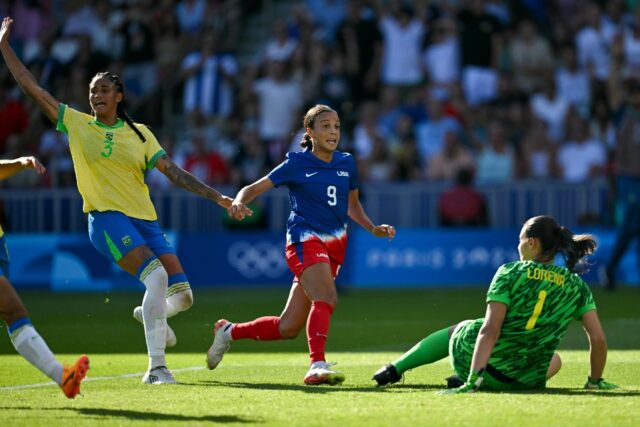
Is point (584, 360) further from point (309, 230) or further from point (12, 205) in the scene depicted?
point (12, 205)

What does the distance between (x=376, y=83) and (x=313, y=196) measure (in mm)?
14454

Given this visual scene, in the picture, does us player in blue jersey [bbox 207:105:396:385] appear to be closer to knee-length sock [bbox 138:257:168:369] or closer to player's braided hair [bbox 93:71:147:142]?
knee-length sock [bbox 138:257:168:369]

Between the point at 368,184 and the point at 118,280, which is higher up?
the point at 368,184

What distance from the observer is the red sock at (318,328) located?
985 cm

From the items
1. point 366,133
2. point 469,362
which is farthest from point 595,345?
point 366,133

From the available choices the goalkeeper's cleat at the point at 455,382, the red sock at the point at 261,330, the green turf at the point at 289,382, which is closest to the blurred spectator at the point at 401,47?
the green turf at the point at 289,382

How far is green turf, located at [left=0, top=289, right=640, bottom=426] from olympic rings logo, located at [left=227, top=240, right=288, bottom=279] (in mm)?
4128

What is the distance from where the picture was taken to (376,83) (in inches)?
969

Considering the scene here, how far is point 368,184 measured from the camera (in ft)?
74.2

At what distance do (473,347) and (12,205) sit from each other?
15.5 metres

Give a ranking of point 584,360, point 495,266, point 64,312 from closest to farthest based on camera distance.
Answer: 1. point 584,360
2. point 64,312
3. point 495,266

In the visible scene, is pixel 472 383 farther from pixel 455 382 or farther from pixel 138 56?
pixel 138 56

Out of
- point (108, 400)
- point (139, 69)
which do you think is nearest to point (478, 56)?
point (139, 69)

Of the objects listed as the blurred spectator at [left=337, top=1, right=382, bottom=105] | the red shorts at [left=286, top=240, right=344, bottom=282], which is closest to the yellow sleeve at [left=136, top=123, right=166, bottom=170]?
the red shorts at [left=286, top=240, right=344, bottom=282]
